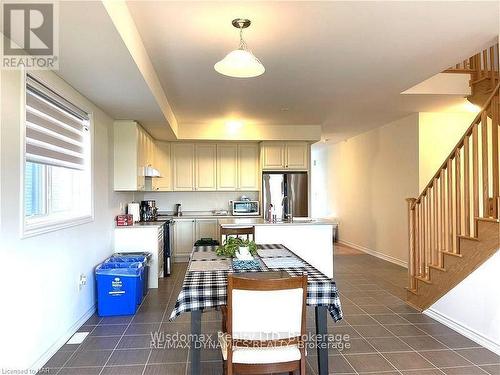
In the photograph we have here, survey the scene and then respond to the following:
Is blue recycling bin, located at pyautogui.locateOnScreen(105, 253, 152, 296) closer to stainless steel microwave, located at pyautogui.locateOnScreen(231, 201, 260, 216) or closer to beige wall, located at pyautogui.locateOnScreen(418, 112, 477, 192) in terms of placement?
stainless steel microwave, located at pyautogui.locateOnScreen(231, 201, 260, 216)

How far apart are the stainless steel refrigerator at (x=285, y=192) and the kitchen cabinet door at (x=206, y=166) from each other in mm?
1050

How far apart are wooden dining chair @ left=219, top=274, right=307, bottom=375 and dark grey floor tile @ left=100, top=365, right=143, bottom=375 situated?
3.46ft

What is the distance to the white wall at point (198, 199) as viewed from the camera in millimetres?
6938

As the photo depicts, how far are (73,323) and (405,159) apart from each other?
17.6 feet

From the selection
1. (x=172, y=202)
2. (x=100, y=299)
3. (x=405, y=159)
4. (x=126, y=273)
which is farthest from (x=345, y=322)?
(x=172, y=202)

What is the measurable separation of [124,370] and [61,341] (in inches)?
31.1

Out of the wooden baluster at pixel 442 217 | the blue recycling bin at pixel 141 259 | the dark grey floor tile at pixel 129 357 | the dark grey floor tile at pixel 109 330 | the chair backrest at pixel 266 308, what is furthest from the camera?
the blue recycling bin at pixel 141 259

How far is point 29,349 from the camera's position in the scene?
2398 millimetres

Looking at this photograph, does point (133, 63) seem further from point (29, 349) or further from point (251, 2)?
point (29, 349)

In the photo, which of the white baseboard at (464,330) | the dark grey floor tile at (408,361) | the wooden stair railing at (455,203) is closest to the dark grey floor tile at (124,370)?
the dark grey floor tile at (408,361)

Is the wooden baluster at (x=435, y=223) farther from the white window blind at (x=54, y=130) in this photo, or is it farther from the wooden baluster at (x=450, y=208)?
the white window blind at (x=54, y=130)

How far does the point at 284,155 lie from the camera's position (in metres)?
6.50

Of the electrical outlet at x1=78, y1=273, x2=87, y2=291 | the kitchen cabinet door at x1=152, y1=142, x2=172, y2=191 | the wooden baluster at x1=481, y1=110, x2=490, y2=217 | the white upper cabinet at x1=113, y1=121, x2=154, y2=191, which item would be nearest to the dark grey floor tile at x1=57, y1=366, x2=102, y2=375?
the electrical outlet at x1=78, y1=273, x2=87, y2=291

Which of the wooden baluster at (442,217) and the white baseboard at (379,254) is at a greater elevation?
the wooden baluster at (442,217)
